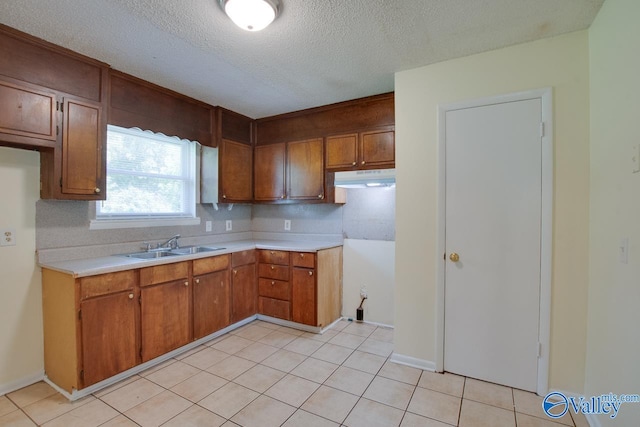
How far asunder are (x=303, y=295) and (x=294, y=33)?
2.36m

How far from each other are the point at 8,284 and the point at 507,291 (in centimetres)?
358

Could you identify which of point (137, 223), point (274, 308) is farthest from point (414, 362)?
point (137, 223)

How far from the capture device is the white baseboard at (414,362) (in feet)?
7.79

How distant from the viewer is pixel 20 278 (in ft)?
7.05

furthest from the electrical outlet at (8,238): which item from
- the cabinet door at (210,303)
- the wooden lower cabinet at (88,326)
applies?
the cabinet door at (210,303)

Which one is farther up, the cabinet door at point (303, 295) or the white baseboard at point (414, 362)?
the cabinet door at point (303, 295)

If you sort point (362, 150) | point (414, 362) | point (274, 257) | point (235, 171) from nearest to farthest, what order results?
point (414, 362)
point (362, 150)
point (274, 257)
point (235, 171)

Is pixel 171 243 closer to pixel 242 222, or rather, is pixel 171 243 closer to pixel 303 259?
pixel 242 222

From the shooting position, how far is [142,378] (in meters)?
2.26

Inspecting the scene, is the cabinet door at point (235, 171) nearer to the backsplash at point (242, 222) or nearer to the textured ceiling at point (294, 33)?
the backsplash at point (242, 222)

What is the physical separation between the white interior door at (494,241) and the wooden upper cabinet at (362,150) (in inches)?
26.6

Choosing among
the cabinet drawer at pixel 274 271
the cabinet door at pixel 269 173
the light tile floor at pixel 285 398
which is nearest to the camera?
the light tile floor at pixel 285 398

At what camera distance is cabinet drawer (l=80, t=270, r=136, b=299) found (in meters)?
2.00

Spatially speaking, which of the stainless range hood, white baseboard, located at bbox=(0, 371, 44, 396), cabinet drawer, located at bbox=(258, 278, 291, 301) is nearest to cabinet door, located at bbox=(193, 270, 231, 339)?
cabinet drawer, located at bbox=(258, 278, 291, 301)
